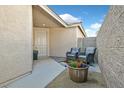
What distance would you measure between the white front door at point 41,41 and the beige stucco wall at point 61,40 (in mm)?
328

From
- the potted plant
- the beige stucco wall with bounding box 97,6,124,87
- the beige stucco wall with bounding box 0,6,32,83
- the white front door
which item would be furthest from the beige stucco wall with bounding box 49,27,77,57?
the beige stucco wall with bounding box 97,6,124,87

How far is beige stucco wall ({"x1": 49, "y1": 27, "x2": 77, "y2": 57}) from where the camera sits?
8516mm

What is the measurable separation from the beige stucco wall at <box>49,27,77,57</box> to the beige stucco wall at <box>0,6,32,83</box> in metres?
4.43

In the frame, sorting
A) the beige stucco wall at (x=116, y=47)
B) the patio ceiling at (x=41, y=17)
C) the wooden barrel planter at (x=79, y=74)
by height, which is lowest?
the wooden barrel planter at (x=79, y=74)

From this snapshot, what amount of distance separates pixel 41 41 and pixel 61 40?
1419 millimetres

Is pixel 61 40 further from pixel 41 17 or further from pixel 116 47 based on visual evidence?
pixel 116 47

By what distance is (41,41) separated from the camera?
29.5ft

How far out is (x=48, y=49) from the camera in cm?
935

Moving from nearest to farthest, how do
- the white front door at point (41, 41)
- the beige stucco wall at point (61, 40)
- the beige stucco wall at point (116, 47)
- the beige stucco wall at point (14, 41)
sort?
Result: the beige stucco wall at point (116, 47) → the beige stucco wall at point (14, 41) → the beige stucco wall at point (61, 40) → the white front door at point (41, 41)

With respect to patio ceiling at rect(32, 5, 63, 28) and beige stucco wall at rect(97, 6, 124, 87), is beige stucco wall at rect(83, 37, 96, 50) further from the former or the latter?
beige stucco wall at rect(97, 6, 124, 87)

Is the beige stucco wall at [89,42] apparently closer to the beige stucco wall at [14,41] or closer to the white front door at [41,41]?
the white front door at [41,41]

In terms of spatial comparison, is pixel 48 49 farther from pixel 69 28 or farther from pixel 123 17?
pixel 123 17

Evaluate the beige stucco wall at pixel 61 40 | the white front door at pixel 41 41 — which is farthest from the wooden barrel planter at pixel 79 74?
the white front door at pixel 41 41

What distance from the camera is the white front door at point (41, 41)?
8891 mm
